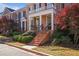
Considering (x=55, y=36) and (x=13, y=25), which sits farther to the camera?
(x=13, y=25)

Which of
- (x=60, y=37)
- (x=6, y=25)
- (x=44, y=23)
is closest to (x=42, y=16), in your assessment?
(x=44, y=23)

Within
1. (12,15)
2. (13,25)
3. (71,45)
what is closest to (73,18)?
(71,45)

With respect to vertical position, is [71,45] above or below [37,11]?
below

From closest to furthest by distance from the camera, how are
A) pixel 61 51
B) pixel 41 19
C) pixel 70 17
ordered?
pixel 61 51, pixel 70 17, pixel 41 19

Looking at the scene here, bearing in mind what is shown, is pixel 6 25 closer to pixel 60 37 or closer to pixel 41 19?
pixel 41 19

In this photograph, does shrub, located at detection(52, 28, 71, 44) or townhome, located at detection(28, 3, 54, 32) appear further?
townhome, located at detection(28, 3, 54, 32)

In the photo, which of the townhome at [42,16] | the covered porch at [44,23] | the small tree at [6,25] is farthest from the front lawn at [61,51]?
the small tree at [6,25]

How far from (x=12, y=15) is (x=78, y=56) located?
33.0 meters

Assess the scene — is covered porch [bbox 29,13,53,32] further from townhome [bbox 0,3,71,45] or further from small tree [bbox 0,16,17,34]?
small tree [bbox 0,16,17,34]

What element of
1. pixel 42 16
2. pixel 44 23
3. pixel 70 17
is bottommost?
pixel 44 23

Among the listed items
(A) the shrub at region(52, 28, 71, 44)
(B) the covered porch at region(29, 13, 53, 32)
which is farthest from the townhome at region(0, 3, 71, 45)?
(A) the shrub at region(52, 28, 71, 44)

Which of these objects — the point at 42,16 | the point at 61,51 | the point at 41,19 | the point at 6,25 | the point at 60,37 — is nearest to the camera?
the point at 61,51

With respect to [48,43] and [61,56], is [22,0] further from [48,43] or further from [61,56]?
[48,43]

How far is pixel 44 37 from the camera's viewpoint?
76.1 feet
